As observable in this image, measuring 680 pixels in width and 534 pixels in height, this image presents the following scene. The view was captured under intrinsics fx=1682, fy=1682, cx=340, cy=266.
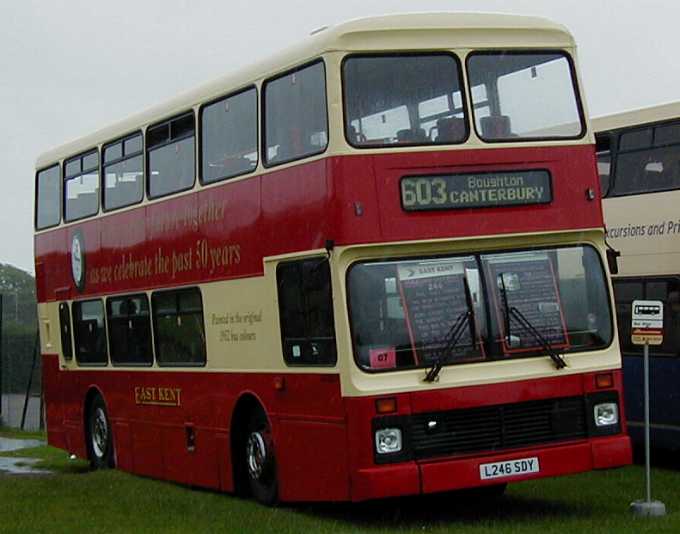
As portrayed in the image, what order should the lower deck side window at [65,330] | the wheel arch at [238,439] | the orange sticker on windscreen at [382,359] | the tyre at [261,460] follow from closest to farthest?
the orange sticker on windscreen at [382,359] < the tyre at [261,460] < the wheel arch at [238,439] < the lower deck side window at [65,330]

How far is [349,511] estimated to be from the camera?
53.2 feet

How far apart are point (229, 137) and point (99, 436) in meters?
6.86

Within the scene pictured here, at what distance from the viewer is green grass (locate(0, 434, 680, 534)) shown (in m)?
14.5

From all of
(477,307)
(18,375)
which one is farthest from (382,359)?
(18,375)

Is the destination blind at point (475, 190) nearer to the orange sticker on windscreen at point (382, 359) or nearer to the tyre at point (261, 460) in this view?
the orange sticker on windscreen at point (382, 359)

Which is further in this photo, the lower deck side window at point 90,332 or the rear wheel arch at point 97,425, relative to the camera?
the rear wheel arch at point 97,425

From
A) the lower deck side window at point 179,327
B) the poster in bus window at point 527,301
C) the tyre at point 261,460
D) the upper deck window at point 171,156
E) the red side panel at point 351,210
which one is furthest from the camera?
the upper deck window at point 171,156

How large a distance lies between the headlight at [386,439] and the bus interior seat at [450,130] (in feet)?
8.53

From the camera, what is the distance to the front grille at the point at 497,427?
567 inches

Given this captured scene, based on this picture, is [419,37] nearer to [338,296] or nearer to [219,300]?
[338,296]

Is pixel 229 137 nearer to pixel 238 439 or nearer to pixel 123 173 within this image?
pixel 238 439

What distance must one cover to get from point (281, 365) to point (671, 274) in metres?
5.82

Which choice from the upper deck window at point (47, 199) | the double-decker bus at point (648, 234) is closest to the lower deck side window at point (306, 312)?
the double-decker bus at point (648, 234)

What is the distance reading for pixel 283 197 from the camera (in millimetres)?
15633
